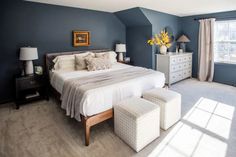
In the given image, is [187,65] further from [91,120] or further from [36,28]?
[36,28]

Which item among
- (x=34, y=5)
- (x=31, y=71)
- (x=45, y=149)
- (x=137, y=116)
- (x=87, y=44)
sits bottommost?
(x=45, y=149)

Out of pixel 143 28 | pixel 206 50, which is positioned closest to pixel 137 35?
pixel 143 28

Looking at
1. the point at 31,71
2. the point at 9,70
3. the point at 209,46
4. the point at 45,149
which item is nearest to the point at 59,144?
the point at 45,149

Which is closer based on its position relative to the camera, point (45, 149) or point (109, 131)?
point (45, 149)

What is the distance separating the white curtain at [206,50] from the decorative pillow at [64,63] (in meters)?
4.08

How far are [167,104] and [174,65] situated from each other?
2.65m

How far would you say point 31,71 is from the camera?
3.43 meters

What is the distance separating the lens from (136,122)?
1.89 m

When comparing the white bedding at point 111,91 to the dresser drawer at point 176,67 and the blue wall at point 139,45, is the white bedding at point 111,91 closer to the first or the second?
the dresser drawer at point 176,67

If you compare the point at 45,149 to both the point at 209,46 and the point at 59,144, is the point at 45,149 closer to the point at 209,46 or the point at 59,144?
the point at 59,144

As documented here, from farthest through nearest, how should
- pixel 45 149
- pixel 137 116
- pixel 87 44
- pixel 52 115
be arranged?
pixel 87 44
pixel 52 115
pixel 45 149
pixel 137 116

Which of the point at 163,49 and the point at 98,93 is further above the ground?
the point at 163,49

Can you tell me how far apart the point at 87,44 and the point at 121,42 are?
4.50 ft

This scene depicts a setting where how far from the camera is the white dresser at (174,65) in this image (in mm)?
4562
